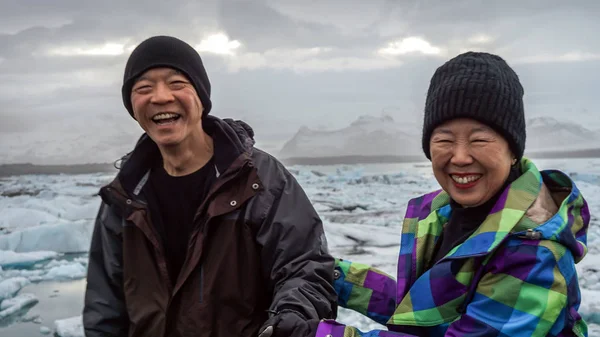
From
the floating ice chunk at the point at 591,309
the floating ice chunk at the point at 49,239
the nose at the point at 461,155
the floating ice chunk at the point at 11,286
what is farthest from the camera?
the floating ice chunk at the point at 49,239

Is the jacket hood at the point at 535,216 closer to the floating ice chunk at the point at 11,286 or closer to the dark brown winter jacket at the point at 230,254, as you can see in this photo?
the dark brown winter jacket at the point at 230,254

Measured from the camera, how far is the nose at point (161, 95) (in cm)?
160

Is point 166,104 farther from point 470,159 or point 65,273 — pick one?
point 65,273

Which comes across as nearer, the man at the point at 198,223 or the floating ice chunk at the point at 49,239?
the man at the point at 198,223

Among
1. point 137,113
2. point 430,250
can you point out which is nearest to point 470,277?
point 430,250

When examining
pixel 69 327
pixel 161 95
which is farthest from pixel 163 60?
pixel 69 327

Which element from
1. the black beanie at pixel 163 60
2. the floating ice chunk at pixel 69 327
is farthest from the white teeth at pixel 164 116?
the floating ice chunk at pixel 69 327

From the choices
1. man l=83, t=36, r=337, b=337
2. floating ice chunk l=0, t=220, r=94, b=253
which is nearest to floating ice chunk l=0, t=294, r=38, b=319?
floating ice chunk l=0, t=220, r=94, b=253

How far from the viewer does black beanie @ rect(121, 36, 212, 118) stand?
1.61 m

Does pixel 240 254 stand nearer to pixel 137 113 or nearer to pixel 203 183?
pixel 203 183

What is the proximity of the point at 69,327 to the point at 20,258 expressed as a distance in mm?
1563

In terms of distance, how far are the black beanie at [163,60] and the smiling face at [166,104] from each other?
20 mm

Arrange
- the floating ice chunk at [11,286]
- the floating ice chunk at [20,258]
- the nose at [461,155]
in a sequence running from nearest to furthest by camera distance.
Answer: the nose at [461,155] → the floating ice chunk at [11,286] → the floating ice chunk at [20,258]

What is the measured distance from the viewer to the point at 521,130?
4.19 ft
